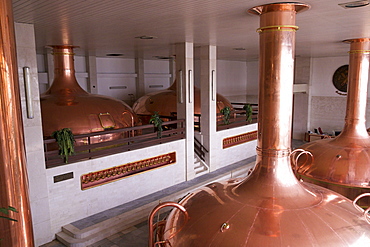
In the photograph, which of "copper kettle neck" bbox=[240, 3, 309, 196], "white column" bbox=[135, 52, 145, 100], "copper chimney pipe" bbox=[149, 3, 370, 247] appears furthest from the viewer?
"white column" bbox=[135, 52, 145, 100]

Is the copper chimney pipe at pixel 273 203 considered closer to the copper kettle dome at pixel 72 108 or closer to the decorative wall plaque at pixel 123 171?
the decorative wall plaque at pixel 123 171

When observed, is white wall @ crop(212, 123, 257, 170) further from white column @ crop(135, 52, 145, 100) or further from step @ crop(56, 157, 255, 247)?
white column @ crop(135, 52, 145, 100)

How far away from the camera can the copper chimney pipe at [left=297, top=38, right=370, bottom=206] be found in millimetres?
6492

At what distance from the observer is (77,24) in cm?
577

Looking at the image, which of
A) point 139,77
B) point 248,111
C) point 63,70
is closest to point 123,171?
point 63,70

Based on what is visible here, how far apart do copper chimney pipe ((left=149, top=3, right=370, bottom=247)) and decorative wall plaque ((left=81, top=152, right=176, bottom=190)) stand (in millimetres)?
3412

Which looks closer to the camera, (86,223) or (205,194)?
(205,194)

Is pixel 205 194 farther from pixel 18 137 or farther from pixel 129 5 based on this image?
pixel 18 137

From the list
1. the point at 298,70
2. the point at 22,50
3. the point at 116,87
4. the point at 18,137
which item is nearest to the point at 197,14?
the point at 22,50

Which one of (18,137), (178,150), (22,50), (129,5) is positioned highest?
(129,5)

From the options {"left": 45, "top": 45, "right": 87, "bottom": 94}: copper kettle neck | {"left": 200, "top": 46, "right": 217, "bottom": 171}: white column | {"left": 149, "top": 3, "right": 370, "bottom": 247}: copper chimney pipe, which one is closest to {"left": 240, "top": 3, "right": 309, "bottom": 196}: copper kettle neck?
{"left": 149, "top": 3, "right": 370, "bottom": 247}: copper chimney pipe

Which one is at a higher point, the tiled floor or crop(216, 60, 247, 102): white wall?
crop(216, 60, 247, 102): white wall

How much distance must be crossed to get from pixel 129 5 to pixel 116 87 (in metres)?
9.52

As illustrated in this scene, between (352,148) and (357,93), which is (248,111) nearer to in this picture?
(357,93)
